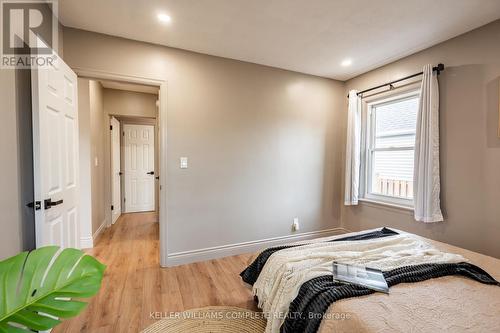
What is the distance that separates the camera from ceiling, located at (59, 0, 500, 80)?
74.7 inches

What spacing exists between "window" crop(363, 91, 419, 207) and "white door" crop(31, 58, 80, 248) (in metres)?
3.52

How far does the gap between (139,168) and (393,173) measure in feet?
15.8

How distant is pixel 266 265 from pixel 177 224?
55.8 inches

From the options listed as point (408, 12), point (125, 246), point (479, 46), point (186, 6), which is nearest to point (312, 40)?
point (408, 12)

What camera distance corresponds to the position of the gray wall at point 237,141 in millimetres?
2590

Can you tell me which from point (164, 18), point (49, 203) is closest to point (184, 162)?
point (49, 203)

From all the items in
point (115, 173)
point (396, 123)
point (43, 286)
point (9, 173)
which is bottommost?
point (43, 286)

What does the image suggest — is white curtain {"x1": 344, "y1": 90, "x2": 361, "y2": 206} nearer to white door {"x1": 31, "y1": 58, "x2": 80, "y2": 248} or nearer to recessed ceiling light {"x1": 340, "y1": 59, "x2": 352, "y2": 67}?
recessed ceiling light {"x1": 340, "y1": 59, "x2": 352, "y2": 67}

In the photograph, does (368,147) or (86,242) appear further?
(368,147)

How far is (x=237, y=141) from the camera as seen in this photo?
2984 mm

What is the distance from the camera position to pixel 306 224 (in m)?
3.48

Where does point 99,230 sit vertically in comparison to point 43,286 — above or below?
below

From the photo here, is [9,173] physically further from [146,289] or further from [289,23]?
[289,23]

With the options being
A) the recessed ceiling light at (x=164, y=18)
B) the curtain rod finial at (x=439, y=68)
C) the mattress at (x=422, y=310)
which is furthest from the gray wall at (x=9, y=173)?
the curtain rod finial at (x=439, y=68)
